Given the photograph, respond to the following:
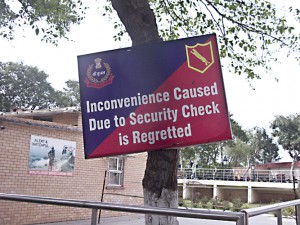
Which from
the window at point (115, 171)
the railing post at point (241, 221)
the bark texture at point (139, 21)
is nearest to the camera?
the railing post at point (241, 221)

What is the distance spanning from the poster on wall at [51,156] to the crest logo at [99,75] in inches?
297

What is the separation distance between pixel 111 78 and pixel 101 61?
18 centimetres

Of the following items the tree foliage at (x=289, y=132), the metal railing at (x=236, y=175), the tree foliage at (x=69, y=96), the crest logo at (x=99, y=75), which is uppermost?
the tree foliage at (x=69, y=96)

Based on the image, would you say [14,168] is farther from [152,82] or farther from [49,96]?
[49,96]

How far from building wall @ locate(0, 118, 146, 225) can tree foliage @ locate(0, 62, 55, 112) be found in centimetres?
2203

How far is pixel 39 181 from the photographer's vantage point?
32.7 feet

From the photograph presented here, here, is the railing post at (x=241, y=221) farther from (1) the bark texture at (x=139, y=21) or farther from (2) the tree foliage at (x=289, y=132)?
(2) the tree foliage at (x=289, y=132)

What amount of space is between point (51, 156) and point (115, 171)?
3045mm

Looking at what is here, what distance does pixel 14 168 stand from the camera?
938 centimetres

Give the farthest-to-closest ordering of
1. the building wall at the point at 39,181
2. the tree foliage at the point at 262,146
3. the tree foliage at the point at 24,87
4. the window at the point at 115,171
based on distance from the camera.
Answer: the tree foliage at the point at 262,146 < the tree foliage at the point at 24,87 < the window at the point at 115,171 < the building wall at the point at 39,181

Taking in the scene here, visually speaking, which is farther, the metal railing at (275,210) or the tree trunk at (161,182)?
the tree trunk at (161,182)

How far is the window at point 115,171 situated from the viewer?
12664 millimetres

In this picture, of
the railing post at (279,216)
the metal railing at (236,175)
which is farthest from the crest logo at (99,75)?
the metal railing at (236,175)

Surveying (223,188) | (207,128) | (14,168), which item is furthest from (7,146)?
(223,188)
